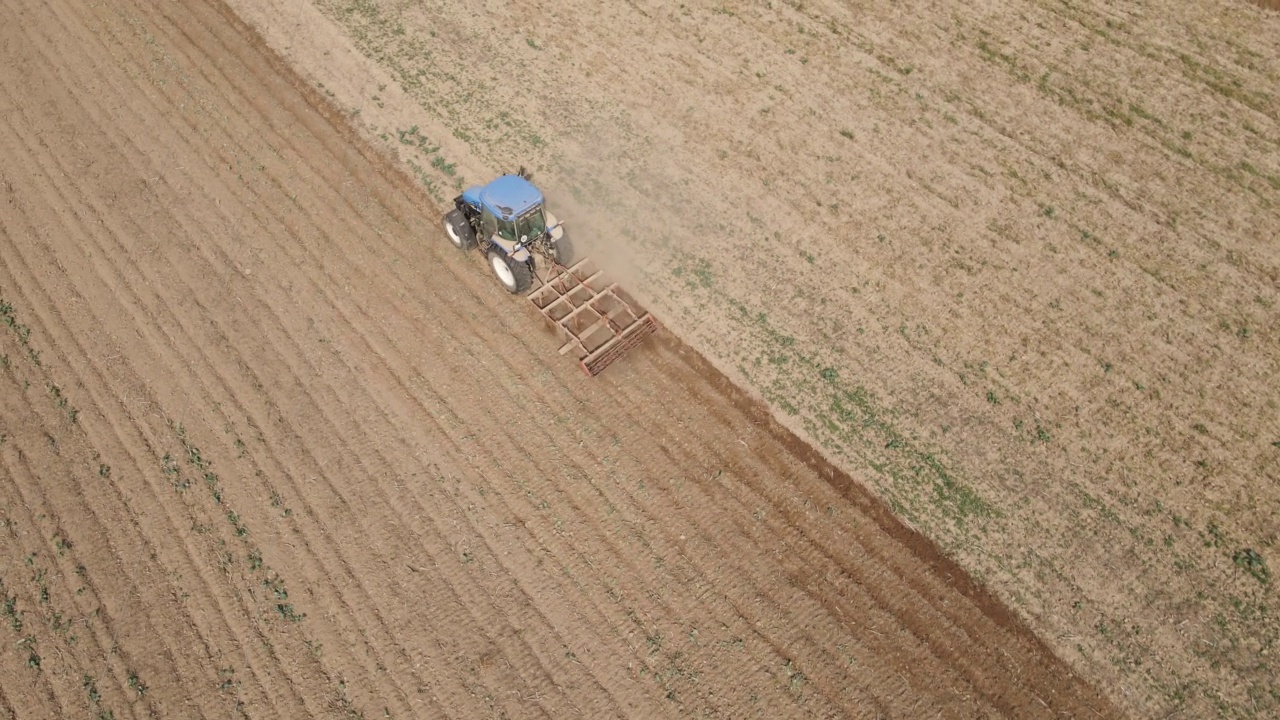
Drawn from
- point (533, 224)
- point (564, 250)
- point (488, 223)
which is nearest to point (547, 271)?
point (564, 250)

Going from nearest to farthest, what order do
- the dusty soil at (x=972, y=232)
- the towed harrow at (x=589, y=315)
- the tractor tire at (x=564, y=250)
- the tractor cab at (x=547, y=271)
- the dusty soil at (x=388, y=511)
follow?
the dusty soil at (x=388, y=511)
the dusty soil at (x=972, y=232)
the tractor cab at (x=547, y=271)
the towed harrow at (x=589, y=315)
the tractor tire at (x=564, y=250)

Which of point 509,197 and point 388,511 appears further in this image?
point 509,197

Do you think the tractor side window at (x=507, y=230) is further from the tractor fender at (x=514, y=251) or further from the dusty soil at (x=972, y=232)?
the dusty soil at (x=972, y=232)

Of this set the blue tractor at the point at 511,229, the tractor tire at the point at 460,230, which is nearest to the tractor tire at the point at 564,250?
the blue tractor at the point at 511,229

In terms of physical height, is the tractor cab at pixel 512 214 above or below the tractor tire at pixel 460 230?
above

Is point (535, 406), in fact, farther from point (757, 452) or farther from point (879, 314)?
point (879, 314)

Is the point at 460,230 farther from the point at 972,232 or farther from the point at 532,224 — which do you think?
the point at 972,232

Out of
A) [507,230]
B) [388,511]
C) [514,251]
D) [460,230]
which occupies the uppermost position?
[507,230]
